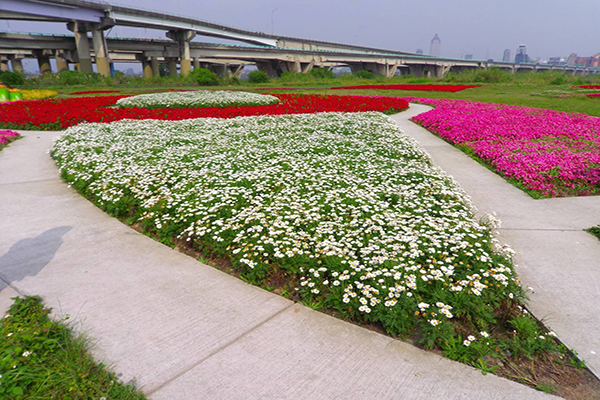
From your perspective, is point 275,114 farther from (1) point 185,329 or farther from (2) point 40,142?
(1) point 185,329

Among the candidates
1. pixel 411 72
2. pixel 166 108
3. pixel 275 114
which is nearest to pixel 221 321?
pixel 275 114

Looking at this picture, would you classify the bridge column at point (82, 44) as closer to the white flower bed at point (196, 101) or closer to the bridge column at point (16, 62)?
the bridge column at point (16, 62)

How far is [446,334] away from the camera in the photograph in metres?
2.69

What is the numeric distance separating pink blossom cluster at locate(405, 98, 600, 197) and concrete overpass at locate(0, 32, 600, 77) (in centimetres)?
5603

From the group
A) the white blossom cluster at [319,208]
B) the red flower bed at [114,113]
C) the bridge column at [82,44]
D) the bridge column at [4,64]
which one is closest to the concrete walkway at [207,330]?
the white blossom cluster at [319,208]

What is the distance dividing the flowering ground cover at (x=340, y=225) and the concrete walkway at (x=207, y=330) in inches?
9.4

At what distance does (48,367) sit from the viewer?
7.57 feet

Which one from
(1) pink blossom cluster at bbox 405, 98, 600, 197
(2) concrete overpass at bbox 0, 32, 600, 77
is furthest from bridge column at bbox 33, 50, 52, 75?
(1) pink blossom cluster at bbox 405, 98, 600, 197

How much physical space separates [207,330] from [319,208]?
2222 mm

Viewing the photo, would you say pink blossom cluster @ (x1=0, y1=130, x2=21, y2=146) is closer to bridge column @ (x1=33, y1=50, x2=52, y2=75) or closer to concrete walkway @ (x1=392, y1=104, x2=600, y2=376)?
concrete walkway @ (x1=392, y1=104, x2=600, y2=376)

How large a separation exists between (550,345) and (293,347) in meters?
1.95

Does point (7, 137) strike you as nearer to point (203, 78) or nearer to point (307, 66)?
point (203, 78)

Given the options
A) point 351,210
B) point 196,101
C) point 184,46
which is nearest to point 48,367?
point 351,210

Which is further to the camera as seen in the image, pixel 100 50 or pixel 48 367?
pixel 100 50
